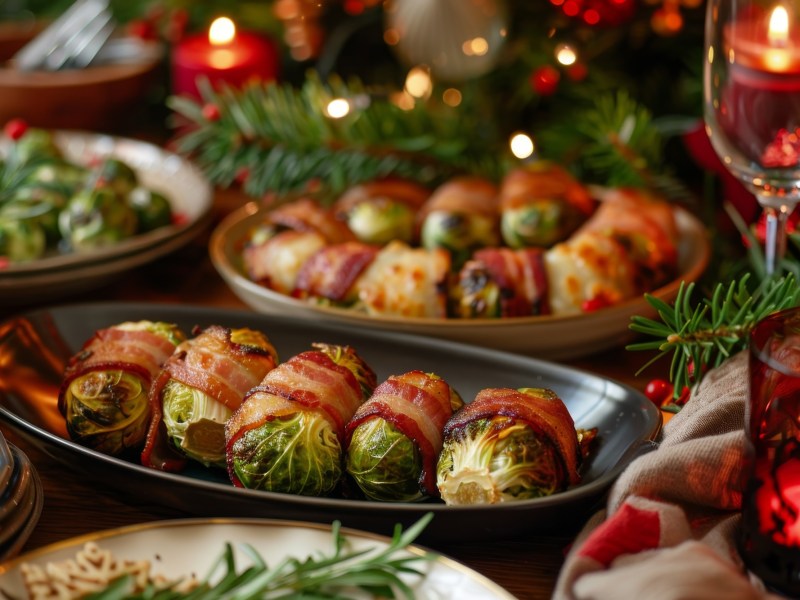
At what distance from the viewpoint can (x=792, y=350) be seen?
2.24 feet

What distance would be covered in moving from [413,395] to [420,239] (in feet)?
1.90

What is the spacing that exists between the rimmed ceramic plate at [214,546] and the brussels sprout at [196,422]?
138mm

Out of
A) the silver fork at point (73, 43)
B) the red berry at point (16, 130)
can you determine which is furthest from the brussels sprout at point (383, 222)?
the silver fork at point (73, 43)

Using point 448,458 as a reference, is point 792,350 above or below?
above

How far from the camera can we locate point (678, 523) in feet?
2.27

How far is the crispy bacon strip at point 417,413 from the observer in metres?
0.78

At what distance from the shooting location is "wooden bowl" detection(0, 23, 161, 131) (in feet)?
5.72

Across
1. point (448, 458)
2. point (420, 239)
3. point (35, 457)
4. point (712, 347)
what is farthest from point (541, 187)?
point (35, 457)

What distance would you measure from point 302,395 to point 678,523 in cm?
31

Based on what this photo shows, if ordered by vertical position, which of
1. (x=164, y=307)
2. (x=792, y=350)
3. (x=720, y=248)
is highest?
(x=792, y=350)

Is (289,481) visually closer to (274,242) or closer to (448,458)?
(448,458)

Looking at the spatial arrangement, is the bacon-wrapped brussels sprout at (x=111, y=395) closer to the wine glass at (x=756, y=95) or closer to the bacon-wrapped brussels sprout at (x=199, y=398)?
the bacon-wrapped brussels sprout at (x=199, y=398)

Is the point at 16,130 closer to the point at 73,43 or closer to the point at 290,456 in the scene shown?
the point at 73,43

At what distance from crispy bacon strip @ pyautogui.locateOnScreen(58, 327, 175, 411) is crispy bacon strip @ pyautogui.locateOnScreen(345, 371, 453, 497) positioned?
0.72ft
